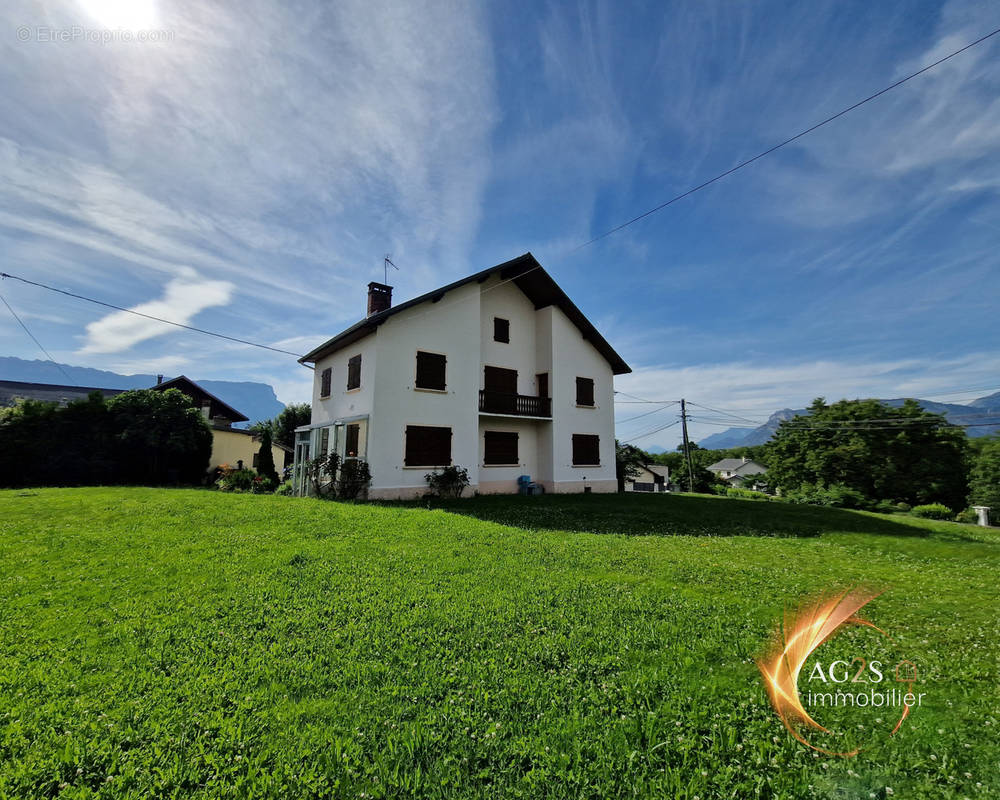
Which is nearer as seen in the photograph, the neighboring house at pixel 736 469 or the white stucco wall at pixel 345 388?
the white stucco wall at pixel 345 388

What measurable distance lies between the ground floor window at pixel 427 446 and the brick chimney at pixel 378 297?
7.16m

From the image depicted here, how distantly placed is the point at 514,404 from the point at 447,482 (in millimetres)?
4963

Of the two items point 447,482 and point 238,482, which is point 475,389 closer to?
point 447,482

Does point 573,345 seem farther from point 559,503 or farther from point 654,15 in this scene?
point 654,15

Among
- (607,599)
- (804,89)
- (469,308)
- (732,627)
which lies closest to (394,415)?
(469,308)

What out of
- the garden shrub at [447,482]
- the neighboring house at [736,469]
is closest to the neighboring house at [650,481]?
the neighboring house at [736,469]

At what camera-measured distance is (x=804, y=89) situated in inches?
307

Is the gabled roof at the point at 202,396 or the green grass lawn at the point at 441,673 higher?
the gabled roof at the point at 202,396

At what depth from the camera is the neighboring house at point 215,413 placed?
28.8m

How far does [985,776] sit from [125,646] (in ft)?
20.3

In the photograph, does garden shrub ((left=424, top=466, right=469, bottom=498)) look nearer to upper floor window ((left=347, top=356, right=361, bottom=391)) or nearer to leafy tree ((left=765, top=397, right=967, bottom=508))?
upper floor window ((left=347, top=356, right=361, bottom=391))

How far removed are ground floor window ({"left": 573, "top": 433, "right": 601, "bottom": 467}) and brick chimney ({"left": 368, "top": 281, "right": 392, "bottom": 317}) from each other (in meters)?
11.0

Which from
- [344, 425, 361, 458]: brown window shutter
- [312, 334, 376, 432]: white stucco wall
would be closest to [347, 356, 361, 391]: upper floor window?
[312, 334, 376, 432]: white stucco wall

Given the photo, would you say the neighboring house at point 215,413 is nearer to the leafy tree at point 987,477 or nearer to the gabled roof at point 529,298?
the gabled roof at point 529,298
